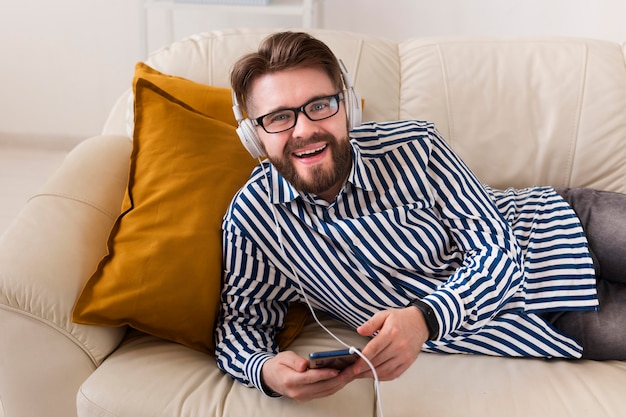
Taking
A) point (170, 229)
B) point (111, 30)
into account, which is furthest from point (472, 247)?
point (111, 30)

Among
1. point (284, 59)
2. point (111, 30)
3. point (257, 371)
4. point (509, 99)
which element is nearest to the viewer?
point (257, 371)

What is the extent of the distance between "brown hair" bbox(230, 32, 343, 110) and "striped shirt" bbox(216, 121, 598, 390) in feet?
0.56

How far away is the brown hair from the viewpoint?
1.40 meters

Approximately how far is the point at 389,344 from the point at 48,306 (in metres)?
0.64

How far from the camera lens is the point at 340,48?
188 centimetres

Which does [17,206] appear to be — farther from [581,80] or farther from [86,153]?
[581,80]

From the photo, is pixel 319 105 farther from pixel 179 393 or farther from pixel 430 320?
pixel 179 393

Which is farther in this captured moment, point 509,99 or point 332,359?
point 509,99

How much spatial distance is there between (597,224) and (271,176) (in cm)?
76

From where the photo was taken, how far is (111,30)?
119 inches

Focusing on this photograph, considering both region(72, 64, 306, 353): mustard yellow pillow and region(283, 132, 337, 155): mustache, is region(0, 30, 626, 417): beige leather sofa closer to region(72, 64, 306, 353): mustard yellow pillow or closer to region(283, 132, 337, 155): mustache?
region(72, 64, 306, 353): mustard yellow pillow

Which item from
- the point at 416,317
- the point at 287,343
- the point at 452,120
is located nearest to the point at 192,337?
the point at 287,343

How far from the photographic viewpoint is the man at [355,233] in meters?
1.38

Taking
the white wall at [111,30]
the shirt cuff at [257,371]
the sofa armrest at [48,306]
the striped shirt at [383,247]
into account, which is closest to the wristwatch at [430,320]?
the striped shirt at [383,247]
